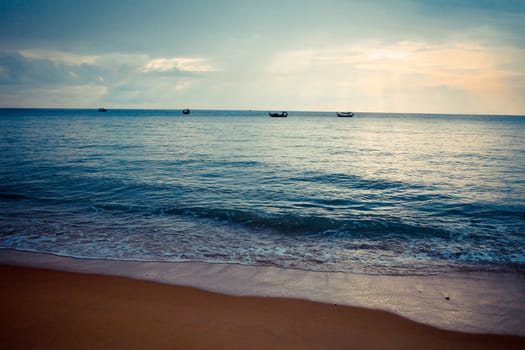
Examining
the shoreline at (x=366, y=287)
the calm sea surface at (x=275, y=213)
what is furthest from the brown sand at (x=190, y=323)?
the calm sea surface at (x=275, y=213)

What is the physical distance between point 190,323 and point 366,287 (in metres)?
3.78

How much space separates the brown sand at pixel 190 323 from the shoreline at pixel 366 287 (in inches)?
12.1

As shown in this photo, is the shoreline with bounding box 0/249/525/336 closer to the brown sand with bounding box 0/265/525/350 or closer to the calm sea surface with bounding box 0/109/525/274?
the brown sand with bounding box 0/265/525/350

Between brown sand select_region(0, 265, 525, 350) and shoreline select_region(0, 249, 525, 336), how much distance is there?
306 millimetres

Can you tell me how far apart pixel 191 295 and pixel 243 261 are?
211 centimetres

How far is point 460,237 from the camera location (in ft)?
32.7

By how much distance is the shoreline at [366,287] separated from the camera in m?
5.50

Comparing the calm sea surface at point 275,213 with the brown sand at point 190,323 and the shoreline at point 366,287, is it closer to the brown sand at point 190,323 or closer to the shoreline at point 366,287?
the shoreline at point 366,287

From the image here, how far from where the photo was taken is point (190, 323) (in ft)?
16.4

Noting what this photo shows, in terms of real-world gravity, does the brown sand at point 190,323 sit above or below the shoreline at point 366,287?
above

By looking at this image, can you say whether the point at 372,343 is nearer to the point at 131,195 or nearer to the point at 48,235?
the point at 48,235

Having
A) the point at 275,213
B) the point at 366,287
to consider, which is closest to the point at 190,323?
the point at 366,287

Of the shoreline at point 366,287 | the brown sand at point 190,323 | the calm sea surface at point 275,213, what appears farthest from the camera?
the calm sea surface at point 275,213

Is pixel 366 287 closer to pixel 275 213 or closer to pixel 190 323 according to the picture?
pixel 190 323
